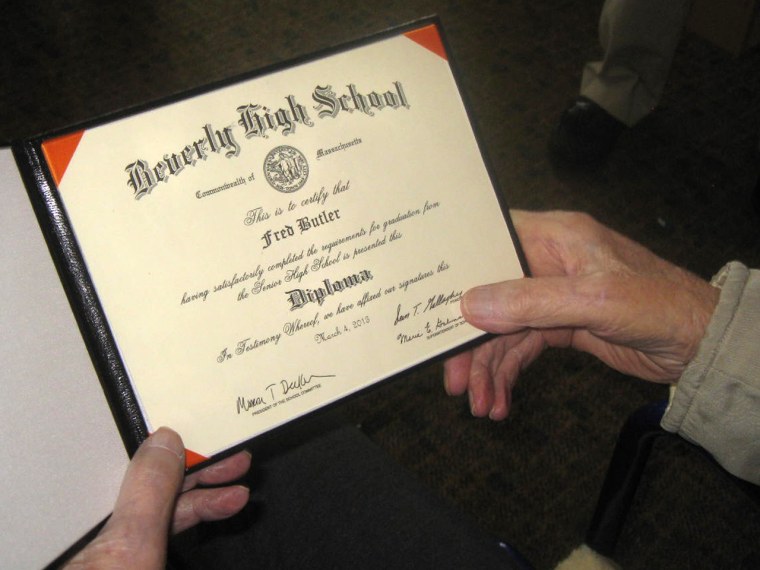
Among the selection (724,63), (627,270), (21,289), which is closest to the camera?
(21,289)

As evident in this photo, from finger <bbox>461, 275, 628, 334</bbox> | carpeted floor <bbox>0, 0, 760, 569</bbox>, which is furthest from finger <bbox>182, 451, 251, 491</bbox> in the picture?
finger <bbox>461, 275, 628, 334</bbox>

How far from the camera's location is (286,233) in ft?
2.25

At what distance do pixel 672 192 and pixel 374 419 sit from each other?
1.01 m

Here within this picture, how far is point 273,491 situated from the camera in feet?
2.77

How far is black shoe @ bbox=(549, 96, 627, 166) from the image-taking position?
1.50 m

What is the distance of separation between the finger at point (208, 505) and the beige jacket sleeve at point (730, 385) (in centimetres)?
59

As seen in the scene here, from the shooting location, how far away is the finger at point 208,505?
79 cm

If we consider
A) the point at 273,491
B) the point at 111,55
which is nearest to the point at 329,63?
the point at 273,491

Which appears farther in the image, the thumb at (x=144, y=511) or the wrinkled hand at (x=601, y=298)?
the wrinkled hand at (x=601, y=298)

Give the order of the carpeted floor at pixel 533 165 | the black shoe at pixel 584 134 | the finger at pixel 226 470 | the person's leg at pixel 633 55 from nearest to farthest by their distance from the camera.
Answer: the finger at pixel 226 470 < the carpeted floor at pixel 533 165 < the person's leg at pixel 633 55 < the black shoe at pixel 584 134

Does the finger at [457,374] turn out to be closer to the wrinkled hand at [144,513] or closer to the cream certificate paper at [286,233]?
the cream certificate paper at [286,233]

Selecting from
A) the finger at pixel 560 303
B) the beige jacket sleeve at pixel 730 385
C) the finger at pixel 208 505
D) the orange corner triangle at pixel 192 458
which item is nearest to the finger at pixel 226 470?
the finger at pixel 208 505

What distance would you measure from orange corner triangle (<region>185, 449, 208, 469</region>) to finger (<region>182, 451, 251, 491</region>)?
16 cm

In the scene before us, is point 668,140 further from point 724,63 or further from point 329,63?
point 329,63
